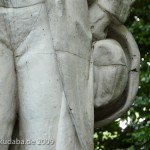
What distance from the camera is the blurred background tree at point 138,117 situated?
7648 mm

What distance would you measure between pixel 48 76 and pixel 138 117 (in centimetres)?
423

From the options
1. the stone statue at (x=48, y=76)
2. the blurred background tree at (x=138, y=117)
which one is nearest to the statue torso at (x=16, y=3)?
the stone statue at (x=48, y=76)

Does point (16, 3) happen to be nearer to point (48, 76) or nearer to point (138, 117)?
point (48, 76)

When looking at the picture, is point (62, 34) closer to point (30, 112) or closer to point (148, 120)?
point (30, 112)

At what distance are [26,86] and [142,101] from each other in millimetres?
3758

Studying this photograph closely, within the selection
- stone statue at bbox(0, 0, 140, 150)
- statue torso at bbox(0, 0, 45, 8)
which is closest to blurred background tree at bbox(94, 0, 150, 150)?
stone statue at bbox(0, 0, 140, 150)

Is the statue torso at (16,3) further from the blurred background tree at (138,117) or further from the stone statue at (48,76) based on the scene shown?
the blurred background tree at (138,117)

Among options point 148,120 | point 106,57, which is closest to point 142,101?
point 148,120

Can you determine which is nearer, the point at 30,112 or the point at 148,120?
the point at 30,112

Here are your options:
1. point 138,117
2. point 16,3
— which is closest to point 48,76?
point 16,3

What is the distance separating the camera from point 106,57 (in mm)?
4441

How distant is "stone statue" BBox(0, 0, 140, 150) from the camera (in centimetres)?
399

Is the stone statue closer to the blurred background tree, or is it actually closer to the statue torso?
the statue torso

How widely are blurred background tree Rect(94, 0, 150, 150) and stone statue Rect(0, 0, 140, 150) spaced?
10.2 feet
